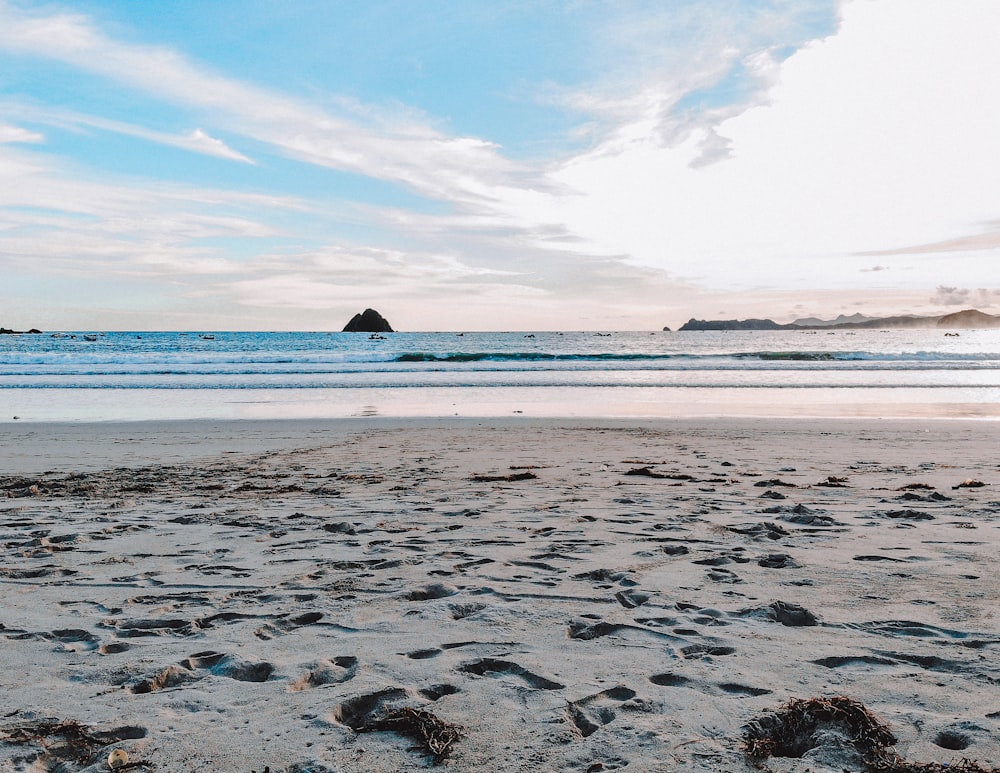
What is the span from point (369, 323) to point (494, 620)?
13259 centimetres

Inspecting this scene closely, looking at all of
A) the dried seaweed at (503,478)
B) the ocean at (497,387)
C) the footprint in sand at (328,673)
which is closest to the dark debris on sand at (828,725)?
the footprint in sand at (328,673)

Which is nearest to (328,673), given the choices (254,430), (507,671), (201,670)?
(201,670)

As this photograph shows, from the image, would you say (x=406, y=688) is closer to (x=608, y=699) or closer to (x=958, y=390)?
(x=608, y=699)

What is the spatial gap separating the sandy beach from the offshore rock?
127276 mm

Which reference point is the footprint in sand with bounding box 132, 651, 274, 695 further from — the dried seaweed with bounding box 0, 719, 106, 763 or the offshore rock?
the offshore rock

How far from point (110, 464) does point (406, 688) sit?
328 inches

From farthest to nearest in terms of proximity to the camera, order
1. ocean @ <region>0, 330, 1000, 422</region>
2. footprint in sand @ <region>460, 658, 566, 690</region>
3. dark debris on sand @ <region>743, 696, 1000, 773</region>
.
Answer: ocean @ <region>0, 330, 1000, 422</region>, footprint in sand @ <region>460, 658, 566, 690</region>, dark debris on sand @ <region>743, 696, 1000, 773</region>

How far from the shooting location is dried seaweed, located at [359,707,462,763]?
2459 mm

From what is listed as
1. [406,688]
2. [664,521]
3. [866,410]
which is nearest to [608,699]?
[406,688]

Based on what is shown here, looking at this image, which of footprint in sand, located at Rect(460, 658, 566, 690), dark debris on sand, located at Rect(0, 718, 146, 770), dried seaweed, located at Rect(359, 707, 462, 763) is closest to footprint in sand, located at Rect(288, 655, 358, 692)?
dried seaweed, located at Rect(359, 707, 462, 763)

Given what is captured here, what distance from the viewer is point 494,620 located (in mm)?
3641

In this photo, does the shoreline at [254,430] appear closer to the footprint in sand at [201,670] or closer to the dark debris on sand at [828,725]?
the footprint in sand at [201,670]

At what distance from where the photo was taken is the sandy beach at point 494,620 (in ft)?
8.25

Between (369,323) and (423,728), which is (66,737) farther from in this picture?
(369,323)
